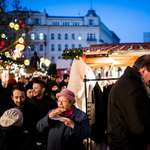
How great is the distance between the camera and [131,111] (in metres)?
2.12

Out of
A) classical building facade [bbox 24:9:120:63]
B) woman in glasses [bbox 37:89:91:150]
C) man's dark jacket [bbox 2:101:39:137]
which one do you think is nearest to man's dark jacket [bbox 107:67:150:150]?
woman in glasses [bbox 37:89:91:150]

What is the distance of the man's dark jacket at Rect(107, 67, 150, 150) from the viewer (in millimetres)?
2107

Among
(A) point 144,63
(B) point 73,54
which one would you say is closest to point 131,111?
(A) point 144,63

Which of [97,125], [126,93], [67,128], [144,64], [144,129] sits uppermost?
[144,64]

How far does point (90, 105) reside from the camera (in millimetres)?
4988

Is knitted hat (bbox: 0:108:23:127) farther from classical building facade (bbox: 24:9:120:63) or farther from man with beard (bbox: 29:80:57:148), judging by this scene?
classical building facade (bbox: 24:9:120:63)

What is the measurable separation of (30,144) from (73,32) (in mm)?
62915

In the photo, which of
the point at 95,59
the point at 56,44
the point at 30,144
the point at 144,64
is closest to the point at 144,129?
the point at 144,64

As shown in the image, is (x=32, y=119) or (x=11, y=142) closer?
(x=11, y=142)

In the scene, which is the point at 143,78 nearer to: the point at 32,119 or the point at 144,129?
the point at 144,129

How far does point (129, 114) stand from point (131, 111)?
1.5 inches

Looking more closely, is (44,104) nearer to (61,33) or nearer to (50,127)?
(50,127)

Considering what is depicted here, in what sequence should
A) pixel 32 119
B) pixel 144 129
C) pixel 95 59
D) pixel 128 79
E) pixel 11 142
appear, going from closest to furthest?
pixel 144 129
pixel 128 79
pixel 11 142
pixel 32 119
pixel 95 59

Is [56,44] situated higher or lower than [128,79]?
higher
